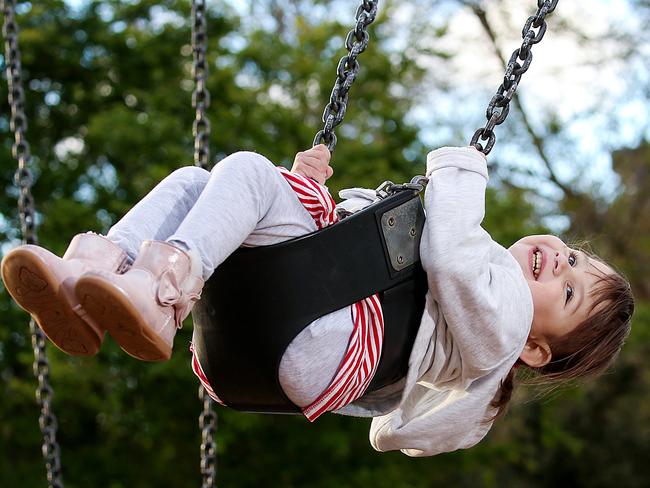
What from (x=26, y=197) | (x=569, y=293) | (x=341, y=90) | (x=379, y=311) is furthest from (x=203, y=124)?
(x=569, y=293)

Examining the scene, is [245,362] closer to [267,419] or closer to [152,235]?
[152,235]

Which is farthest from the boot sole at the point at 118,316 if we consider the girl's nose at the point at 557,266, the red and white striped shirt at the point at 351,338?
the girl's nose at the point at 557,266

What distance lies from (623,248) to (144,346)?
11.2 m

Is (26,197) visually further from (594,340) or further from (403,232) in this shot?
(594,340)

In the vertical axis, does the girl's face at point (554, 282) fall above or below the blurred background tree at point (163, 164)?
below

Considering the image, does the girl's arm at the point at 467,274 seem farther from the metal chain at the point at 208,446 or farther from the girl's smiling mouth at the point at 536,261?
the metal chain at the point at 208,446

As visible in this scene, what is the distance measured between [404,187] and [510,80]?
375mm

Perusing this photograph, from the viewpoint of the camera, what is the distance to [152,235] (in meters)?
1.81

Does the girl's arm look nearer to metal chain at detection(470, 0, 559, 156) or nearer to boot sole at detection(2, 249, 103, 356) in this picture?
metal chain at detection(470, 0, 559, 156)

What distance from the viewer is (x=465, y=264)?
190 centimetres

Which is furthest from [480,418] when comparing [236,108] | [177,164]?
[236,108]

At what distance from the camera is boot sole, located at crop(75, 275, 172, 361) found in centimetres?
155

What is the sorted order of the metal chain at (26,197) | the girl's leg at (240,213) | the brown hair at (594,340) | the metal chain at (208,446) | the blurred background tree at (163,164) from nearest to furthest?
the girl's leg at (240,213)
the brown hair at (594,340)
the metal chain at (208,446)
the metal chain at (26,197)
the blurred background tree at (163,164)

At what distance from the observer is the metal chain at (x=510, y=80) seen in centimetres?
207
